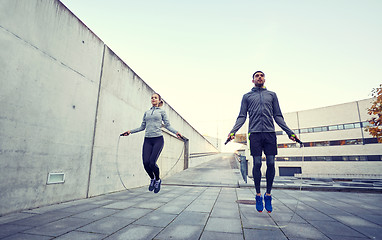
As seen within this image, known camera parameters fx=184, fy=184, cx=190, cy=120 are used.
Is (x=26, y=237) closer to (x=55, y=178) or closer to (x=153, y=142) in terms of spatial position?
(x=55, y=178)

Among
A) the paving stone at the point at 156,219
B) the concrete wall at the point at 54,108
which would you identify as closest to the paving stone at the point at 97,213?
the paving stone at the point at 156,219

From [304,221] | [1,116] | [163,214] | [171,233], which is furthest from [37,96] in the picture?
[304,221]

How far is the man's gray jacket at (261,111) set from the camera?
3.17 meters

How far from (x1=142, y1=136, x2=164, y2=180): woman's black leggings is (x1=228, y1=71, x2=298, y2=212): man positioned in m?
1.75

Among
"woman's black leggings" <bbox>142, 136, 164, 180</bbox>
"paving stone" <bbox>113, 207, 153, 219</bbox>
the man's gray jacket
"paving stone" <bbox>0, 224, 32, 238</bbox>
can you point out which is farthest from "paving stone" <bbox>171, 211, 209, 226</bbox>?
"paving stone" <bbox>0, 224, 32, 238</bbox>

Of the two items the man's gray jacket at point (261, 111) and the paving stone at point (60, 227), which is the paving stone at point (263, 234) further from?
the paving stone at point (60, 227)

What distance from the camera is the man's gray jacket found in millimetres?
3174

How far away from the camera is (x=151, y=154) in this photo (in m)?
4.14

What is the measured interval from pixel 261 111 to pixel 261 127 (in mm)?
282

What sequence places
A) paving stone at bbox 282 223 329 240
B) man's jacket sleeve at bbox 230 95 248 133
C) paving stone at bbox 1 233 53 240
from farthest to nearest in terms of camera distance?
1. man's jacket sleeve at bbox 230 95 248 133
2. paving stone at bbox 282 223 329 240
3. paving stone at bbox 1 233 53 240

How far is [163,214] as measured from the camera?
9.99 ft

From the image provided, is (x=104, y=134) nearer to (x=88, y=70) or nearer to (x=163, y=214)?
(x=88, y=70)

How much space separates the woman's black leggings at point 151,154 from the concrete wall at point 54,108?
1.59 meters

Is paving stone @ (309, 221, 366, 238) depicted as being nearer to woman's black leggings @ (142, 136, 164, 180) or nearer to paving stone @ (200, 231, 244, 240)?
paving stone @ (200, 231, 244, 240)
